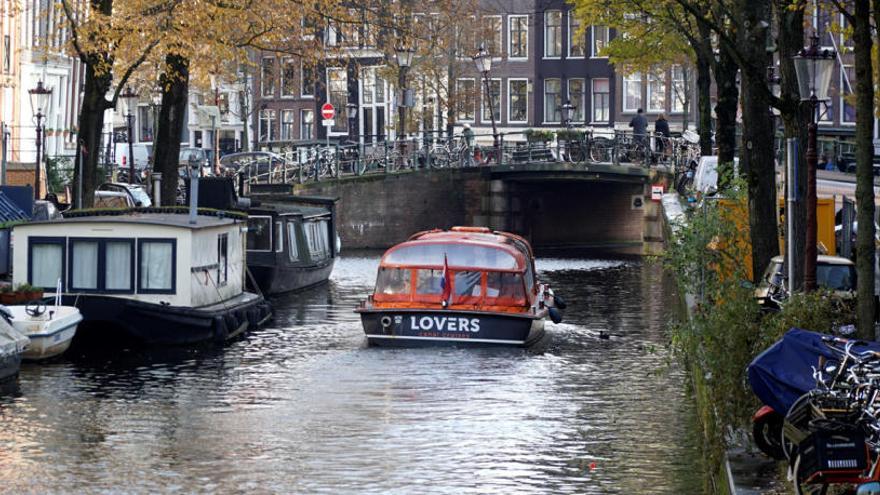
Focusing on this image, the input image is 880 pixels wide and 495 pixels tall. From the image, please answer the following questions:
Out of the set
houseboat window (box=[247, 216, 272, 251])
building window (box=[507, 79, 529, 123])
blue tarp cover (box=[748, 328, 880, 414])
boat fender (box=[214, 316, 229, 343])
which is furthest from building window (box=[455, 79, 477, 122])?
blue tarp cover (box=[748, 328, 880, 414])

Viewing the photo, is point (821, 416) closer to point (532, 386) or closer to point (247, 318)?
point (532, 386)

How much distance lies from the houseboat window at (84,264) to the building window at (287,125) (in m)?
59.4

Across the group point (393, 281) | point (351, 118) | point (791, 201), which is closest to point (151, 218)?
point (393, 281)

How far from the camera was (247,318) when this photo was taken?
31562 millimetres

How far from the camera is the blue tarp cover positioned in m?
12.8

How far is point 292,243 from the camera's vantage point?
137ft

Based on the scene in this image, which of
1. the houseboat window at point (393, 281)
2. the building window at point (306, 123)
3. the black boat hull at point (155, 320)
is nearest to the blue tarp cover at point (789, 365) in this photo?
the houseboat window at point (393, 281)

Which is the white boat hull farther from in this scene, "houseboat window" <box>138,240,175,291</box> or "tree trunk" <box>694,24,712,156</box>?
"tree trunk" <box>694,24,712,156</box>

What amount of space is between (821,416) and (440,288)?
16591 millimetres

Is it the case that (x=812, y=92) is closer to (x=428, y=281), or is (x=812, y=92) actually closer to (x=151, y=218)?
(x=428, y=281)

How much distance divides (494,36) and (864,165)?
5833 cm

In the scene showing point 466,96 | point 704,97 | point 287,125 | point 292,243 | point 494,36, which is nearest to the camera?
point 704,97

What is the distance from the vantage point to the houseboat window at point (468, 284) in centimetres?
2830

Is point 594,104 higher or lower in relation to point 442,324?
higher
